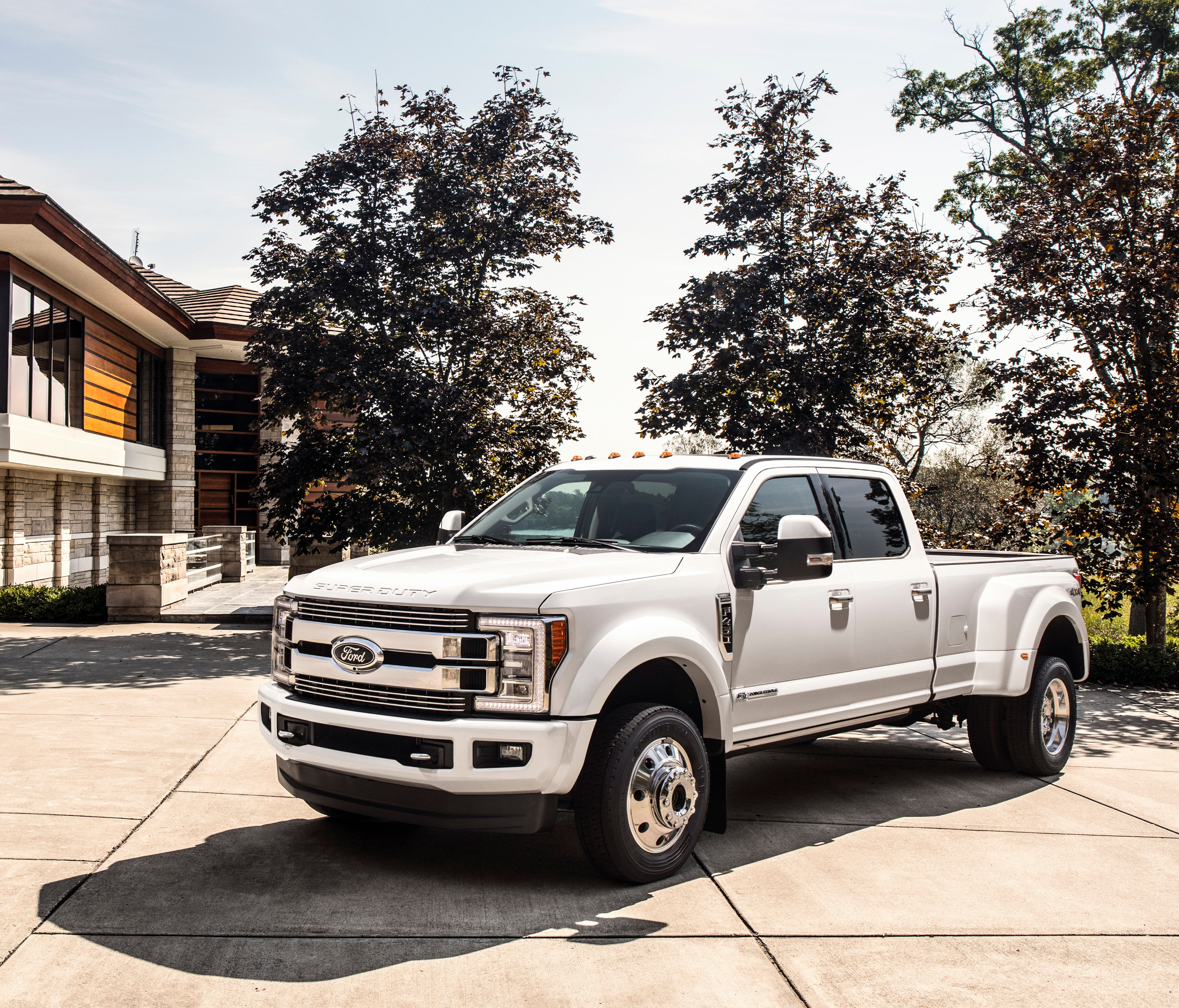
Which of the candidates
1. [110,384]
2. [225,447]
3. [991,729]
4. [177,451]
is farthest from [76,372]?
[991,729]

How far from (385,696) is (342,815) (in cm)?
129

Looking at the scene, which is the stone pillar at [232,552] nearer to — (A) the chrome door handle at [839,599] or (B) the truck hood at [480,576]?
(B) the truck hood at [480,576]

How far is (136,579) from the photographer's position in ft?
Answer: 49.5

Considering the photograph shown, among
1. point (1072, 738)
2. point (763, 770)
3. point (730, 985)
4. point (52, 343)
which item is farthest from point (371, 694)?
point (52, 343)

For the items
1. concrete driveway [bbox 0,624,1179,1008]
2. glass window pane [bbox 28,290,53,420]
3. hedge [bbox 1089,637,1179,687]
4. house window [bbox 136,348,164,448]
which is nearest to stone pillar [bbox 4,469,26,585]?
glass window pane [bbox 28,290,53,420]

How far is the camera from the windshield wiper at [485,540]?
6062 mm

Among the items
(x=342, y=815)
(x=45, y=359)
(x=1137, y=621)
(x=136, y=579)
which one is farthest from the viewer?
(x=1137, y=621)

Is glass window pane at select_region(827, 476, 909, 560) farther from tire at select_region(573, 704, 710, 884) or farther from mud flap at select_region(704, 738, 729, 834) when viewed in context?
tire at select_region(573, 704, 710, 884)

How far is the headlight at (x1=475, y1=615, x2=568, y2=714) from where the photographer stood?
4594mm

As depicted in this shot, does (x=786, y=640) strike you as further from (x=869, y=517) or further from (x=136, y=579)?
(x=136, y=579)

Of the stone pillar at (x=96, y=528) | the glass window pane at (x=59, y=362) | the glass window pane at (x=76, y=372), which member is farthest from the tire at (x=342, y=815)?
the stone pillar at (x=96, y=528)

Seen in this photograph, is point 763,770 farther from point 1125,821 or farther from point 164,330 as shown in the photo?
point 164,330

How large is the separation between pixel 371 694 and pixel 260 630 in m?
10.7

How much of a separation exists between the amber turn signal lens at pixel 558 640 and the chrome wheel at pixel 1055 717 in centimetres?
432
